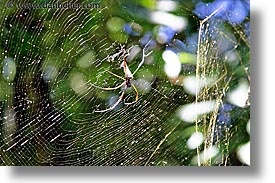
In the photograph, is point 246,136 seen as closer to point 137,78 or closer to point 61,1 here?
point 137,78

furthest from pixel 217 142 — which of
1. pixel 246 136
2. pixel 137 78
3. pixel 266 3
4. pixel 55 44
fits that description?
pixel 55 44

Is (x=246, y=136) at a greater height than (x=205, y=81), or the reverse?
(x=205, y=81)
